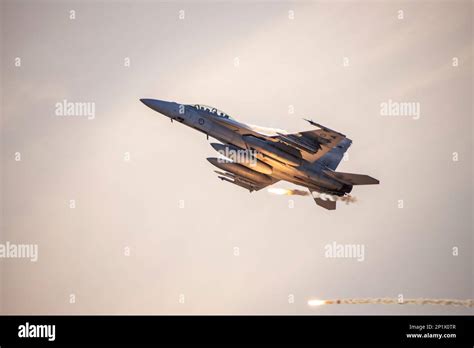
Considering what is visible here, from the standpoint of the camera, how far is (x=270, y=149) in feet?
144

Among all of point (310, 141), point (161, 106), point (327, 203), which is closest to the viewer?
point (310, 141)

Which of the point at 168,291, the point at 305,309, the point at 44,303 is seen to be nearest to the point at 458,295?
the point at 305,309

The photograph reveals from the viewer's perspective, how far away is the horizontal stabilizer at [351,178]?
144ft

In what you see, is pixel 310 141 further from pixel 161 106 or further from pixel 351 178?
pixel 161 106

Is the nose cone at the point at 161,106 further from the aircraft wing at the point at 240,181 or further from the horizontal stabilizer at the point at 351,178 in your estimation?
the horizontal stabilizer at the point at 351,178

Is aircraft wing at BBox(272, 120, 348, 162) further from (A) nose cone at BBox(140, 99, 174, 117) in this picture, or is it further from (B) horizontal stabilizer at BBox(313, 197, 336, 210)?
(A) nose cone at BBox(140, 99, 174, 117)

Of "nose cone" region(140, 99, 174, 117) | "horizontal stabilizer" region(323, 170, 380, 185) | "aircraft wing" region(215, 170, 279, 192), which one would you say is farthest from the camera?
"aircraft wing" region(215, 170, 279, 192)

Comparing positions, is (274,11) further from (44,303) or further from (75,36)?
(44,303)

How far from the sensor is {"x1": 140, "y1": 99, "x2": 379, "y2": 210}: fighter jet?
43188mm

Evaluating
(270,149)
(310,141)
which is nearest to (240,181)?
(270,149)

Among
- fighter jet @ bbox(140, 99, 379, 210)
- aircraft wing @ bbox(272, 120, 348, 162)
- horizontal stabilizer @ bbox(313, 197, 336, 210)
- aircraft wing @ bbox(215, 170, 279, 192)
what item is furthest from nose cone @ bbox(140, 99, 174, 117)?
horizontal stabilizer @ bbox(313, 197, 336, 210)

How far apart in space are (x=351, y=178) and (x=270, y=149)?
16.7ft

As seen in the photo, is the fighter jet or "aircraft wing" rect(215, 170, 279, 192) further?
"aircraft wing" rect(215, 170, 279, 192)
